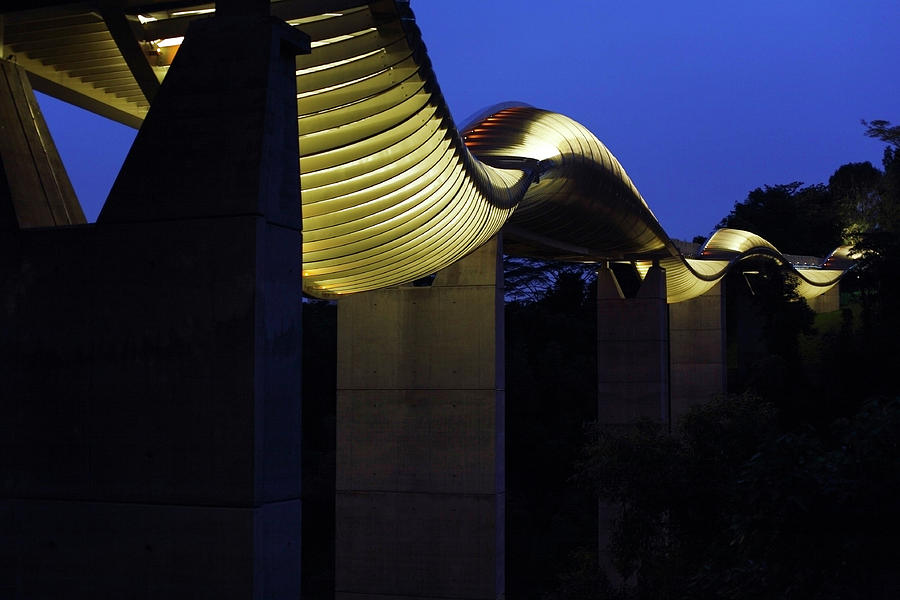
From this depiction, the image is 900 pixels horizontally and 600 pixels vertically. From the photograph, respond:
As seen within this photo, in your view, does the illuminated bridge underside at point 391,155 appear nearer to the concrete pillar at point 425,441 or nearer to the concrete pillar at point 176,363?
the concrete pillar at point 176,363

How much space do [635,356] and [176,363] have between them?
1885 centimetres

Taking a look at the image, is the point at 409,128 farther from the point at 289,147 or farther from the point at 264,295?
the point at 264,295

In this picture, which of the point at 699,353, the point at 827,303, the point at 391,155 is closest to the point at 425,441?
the point at 391,155

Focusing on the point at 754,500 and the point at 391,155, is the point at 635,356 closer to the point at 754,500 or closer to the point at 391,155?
the point at 391,155

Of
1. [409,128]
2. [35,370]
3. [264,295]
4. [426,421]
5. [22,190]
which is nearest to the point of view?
[264,295]

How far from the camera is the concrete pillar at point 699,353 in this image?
29156mm

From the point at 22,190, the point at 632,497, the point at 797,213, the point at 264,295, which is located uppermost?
the point at 797,213

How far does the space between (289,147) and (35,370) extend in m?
1.88

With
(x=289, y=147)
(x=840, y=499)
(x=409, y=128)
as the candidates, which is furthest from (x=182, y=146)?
(x=840, y=499)

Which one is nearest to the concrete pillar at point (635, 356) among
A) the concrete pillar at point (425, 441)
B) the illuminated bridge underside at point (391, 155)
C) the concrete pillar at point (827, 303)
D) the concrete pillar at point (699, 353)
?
the illuminated bridge underside at point (391, 155)

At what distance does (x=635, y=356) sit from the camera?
23781mm

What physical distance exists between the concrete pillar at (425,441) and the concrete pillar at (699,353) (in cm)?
1490

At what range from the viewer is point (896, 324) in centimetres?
3238

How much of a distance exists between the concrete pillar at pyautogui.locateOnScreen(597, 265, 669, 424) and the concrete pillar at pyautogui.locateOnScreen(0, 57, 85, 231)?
57.9ft
